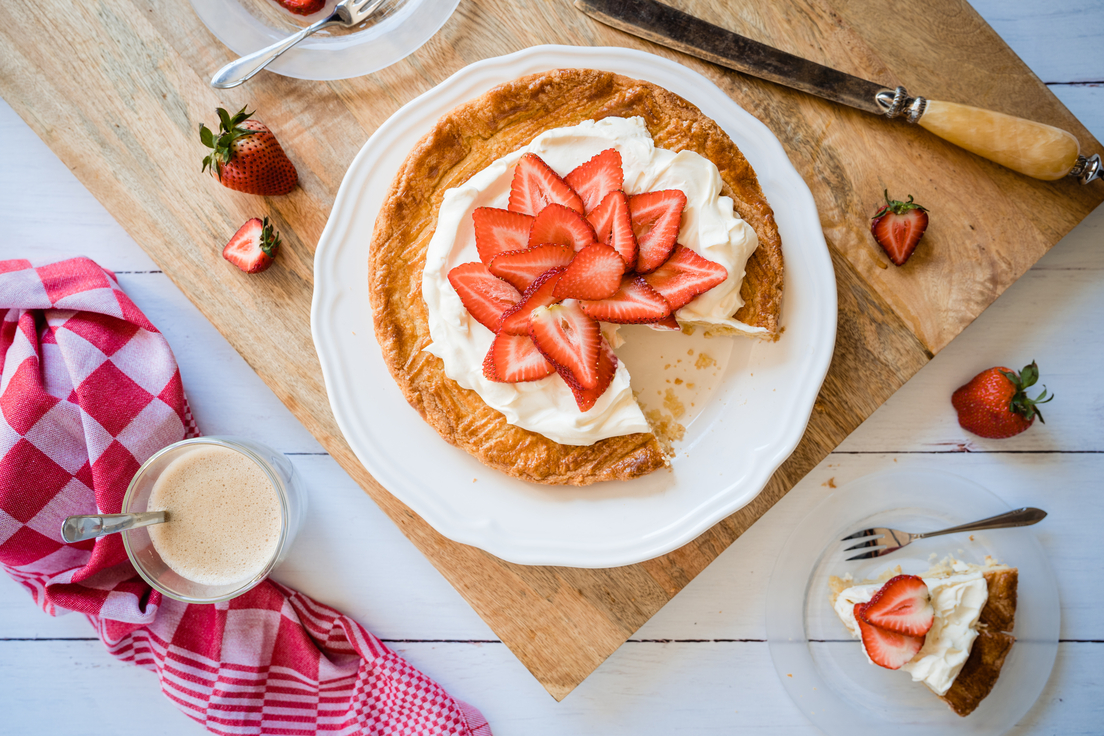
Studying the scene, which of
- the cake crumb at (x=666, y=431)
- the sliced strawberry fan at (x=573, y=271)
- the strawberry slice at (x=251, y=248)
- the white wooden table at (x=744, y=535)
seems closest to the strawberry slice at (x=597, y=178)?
the sliced strawberry fan at (x=573, y=271)

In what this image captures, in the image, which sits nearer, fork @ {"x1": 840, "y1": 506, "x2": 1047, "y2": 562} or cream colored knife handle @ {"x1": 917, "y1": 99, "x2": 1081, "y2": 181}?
cream colored knife handle @ {"x1": 917, "y1": 99, "x2": 1081, "y2": 181}

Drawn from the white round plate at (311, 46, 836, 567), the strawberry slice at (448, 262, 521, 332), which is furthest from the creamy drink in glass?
the strawberry slice at (448, 262, 521, 332)

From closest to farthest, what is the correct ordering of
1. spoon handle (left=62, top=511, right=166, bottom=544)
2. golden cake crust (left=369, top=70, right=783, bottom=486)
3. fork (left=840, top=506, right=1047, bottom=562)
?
spoon handle (left=62, top=511, right=166, bottom=544), golden cake crust (left=369, top=70, right=783, bottom=486), fork (left=840, top=506, right=1047, bottom=562)

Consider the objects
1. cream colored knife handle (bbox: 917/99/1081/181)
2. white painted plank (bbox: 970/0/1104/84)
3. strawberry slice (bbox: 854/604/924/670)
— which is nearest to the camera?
cream colored knife handle (bbox: 917/99/1081/181)

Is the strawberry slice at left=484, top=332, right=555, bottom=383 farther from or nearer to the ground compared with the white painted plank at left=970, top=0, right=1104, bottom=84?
farther from the ground

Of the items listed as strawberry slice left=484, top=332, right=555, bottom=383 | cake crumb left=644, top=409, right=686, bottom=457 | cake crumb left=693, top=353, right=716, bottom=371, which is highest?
strawberry slice left=484, top=332, right=555, bottom=383

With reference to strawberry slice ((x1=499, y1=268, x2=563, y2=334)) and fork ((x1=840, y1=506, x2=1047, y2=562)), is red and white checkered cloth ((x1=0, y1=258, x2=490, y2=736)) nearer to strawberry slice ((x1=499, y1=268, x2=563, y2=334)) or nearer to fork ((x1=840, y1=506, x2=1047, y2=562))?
strawberry slice ((x1=499, y1=268, x2=563, y2=334))

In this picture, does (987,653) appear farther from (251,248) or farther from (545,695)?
(251,248)
